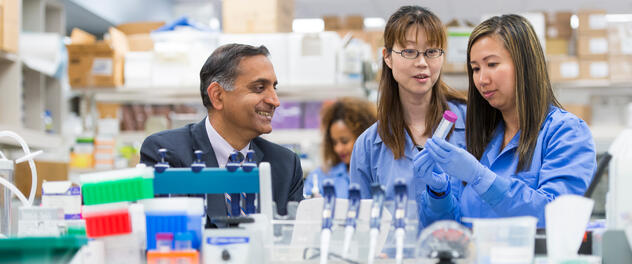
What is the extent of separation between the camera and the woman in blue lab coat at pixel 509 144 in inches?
59.6

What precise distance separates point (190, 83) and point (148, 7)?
4010 millimetres

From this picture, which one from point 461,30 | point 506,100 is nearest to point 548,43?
point 461,30

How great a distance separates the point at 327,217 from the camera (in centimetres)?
121

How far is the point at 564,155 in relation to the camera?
1570mm

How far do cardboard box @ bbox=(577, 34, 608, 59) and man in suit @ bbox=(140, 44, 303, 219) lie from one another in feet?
11.2

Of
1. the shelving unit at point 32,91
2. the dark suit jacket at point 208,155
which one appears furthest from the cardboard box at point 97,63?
the dark suit jacket at point 208,155

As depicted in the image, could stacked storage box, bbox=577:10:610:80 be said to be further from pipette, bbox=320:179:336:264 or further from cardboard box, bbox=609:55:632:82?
pipette, bbox=320:179:336:264

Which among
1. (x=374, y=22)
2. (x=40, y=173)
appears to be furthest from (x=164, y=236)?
(x=374, y=22)

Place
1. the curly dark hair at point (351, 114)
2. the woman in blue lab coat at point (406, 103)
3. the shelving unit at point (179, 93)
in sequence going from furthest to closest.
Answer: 1. the shelving unit at point (179, 93)
2. the curly dark hair at point (351, 114)
3. the woman in blue lab coat at point (406, 103)

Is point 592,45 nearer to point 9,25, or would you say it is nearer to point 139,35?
point 139,35

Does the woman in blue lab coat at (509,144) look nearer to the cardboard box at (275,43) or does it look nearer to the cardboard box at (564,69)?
the cardboard box at (275,43)

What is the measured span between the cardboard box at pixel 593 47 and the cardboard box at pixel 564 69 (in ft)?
0.32

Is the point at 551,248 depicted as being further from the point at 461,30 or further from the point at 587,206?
the point at 461,30

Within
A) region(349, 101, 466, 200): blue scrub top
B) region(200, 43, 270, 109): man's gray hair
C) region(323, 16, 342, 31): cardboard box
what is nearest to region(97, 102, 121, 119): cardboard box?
region(323, 16, 342, 31): cardboard box
